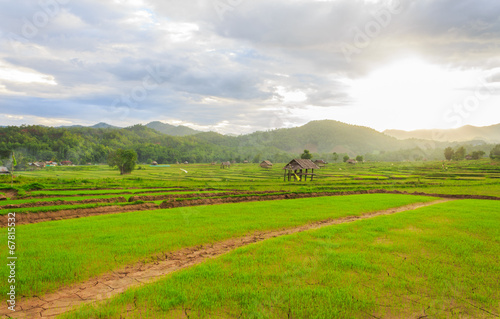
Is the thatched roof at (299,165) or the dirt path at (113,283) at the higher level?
the thatched roof at (299,165)

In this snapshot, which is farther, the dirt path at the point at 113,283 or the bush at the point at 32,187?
the bush at the point at 32,187

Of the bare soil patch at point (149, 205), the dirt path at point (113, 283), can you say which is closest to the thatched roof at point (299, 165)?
the bare soil patch at point (149, 205)

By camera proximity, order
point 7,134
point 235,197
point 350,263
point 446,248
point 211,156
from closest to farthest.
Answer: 1. point 350,263
2. point 446,248
3. point 235,197
4. point 7,134
5. point 211,156

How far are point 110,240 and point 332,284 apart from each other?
26.4 feet

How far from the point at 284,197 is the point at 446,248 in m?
17.8

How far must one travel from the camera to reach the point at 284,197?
26.3 meters

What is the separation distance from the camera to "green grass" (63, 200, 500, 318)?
16.5 feet

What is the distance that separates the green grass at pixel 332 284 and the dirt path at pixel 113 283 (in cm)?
60

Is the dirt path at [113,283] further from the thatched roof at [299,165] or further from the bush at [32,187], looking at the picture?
the thatched roof at [299,165]

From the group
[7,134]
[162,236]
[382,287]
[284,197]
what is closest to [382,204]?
[284,197]

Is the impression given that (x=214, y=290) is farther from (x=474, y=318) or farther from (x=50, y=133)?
(x=50, y=133)

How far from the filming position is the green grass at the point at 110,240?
21.2 feet

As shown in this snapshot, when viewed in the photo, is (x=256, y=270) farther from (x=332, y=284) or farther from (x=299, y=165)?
(x=299, y=165)

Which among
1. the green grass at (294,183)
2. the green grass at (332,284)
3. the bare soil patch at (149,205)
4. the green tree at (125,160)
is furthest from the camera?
the green tree at (125,160)
